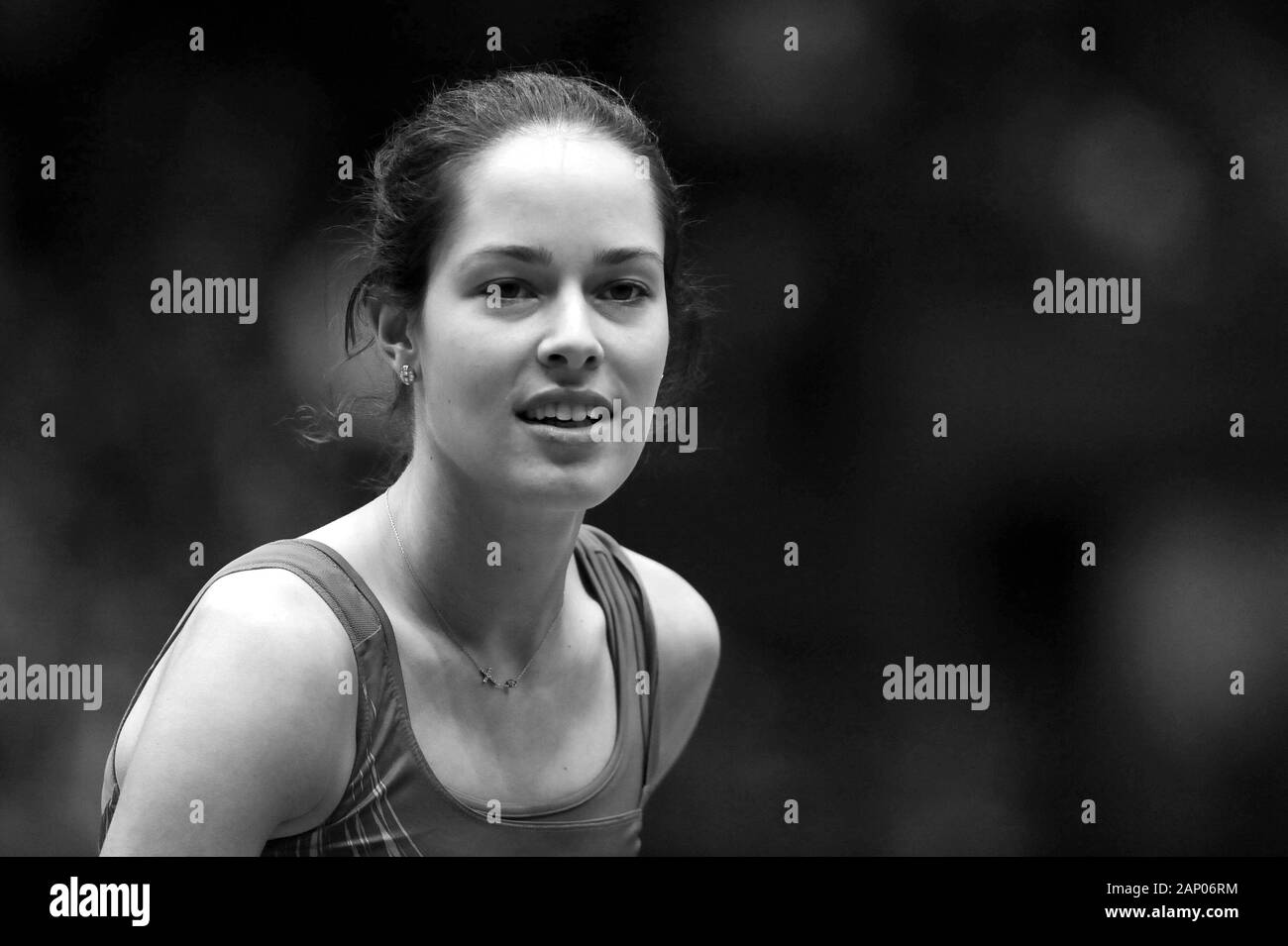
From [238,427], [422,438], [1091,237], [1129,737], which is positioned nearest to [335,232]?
[238,427]

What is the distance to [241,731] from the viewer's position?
2.95 ft

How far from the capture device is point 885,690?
1413 millimetres

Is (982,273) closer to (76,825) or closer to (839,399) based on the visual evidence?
(839,399)

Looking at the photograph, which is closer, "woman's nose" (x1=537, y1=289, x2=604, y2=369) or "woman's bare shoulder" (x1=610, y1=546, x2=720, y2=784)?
"woman's nose" (x1=537, y1=289, x2=604, y2=369)

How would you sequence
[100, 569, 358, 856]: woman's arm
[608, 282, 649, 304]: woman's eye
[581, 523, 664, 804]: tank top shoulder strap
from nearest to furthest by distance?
[100, 569, 358, 856]: woman's arm → [608, 282, 649, 304]: woman's eye → [581, 523, 664, 804]: tank top shoulder strap

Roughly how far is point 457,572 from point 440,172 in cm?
31

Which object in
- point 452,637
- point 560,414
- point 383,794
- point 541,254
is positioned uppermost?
point 541,254

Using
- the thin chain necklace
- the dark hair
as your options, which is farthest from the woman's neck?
the dark hair

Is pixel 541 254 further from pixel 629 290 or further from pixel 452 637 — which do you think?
pixel 452 637

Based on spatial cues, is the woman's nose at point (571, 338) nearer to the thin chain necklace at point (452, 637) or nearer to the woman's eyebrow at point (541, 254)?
the woman's eyebrow at point (541, 254)

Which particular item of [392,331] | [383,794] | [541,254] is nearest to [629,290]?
[541,254]

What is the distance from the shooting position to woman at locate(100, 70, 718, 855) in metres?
0.91

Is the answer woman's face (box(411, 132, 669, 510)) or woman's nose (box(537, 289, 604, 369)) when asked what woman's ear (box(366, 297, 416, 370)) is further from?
woman's nose (box(537, 289, 604, 369))

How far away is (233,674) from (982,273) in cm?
87
